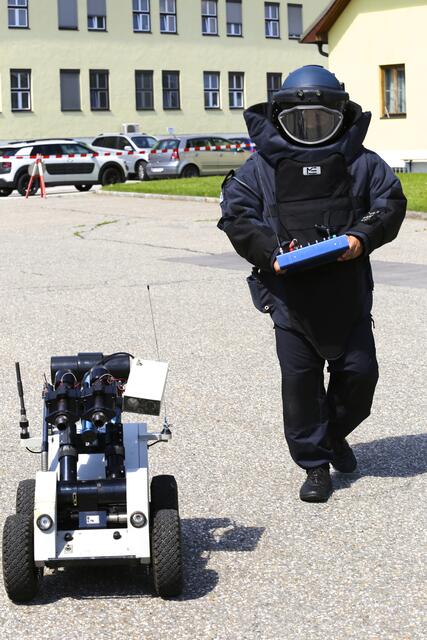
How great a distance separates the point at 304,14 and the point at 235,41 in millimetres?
4942

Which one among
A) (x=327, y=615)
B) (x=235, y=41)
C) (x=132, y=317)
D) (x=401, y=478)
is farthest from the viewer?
(x=235, y=41)

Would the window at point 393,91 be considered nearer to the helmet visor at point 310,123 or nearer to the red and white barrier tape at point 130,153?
the red and white barrier tape at point 130,153

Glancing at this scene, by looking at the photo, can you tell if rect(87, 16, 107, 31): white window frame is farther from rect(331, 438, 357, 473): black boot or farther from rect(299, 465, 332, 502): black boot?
rect(299, 465, 332, 502): black boot

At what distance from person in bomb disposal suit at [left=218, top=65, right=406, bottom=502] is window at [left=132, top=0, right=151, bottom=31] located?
5237cm

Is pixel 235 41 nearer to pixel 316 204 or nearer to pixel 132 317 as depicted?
pixel 132 317

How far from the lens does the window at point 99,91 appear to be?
180 ft

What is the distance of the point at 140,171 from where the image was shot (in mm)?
40938

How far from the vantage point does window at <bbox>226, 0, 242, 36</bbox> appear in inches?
2319

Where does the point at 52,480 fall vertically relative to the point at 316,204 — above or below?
below

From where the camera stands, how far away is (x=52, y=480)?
4.19m

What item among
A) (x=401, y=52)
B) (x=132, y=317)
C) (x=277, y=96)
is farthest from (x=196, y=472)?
(x=401, y=52)

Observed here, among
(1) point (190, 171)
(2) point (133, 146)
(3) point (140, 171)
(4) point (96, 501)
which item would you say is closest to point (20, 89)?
(2) point (133, 146)

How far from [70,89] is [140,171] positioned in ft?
49.1

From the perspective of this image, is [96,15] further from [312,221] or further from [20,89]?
[312,221]
